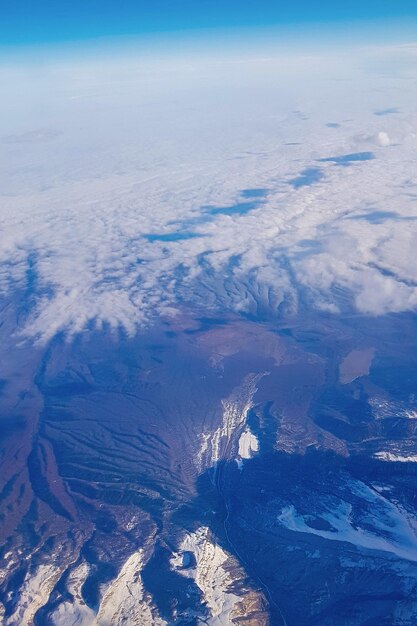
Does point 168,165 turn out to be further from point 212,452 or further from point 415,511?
point 415,511

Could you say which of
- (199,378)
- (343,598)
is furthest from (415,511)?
(199,378)

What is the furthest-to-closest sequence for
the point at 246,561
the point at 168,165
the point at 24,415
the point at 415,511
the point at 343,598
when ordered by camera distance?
the point at 168,165
the point at 24,415
the point at 415,511
the point at 246,561
the point at 343,598

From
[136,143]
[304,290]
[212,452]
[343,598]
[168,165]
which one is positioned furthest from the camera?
[136,143]

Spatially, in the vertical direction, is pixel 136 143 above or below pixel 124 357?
above

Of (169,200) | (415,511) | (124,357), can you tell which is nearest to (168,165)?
(169,200)

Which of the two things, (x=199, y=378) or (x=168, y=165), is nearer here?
(x=199, y=378)

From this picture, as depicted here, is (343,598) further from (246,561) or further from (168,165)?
(168,165)
